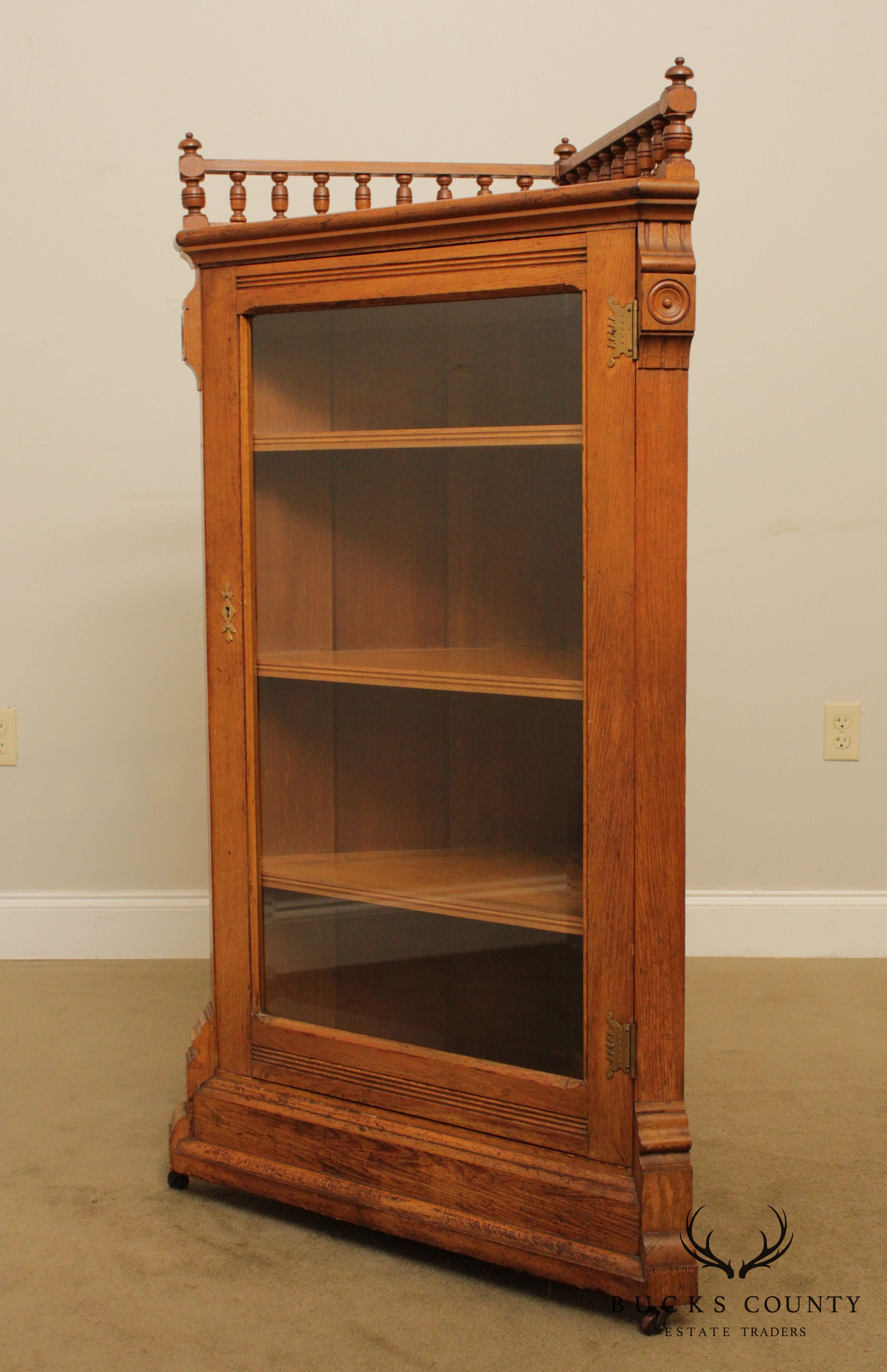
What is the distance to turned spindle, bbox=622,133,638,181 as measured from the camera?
1.26 m

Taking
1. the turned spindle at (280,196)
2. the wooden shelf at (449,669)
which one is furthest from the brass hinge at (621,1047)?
the turned spindle at (280,196)

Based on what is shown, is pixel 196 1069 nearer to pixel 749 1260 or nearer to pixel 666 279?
A: pixel 749 1260

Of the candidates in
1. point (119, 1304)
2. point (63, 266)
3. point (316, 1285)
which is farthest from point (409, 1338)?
point (63, 266)

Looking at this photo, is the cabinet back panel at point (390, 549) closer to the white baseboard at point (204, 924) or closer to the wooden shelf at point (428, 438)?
the wooden shelf at point (428, 438)

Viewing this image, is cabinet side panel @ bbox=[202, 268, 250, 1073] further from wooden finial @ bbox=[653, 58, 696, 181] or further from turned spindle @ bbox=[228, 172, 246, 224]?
wooden finial @ bbox=[653, 58, 696, 181]

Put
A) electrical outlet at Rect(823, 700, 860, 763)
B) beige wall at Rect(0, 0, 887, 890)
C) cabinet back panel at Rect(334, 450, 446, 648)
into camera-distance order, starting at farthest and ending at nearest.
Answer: electrical outlet at Rect(823, 700, 860, 763) → beige wall at Rect(0, 0, 887, 890) → cabinet back panel at Rect(334, 450, 446, 648)

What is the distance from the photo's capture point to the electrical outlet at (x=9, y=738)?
89.5 inches

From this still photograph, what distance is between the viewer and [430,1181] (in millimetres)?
1309

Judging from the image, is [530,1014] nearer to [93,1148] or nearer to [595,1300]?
[595,1300]

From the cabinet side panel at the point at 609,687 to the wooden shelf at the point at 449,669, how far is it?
0.16ft

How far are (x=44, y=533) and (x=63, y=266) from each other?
1.64 feet

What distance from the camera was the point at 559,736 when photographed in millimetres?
1281

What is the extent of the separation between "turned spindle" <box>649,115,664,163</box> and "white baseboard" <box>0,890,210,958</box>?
1.61 m

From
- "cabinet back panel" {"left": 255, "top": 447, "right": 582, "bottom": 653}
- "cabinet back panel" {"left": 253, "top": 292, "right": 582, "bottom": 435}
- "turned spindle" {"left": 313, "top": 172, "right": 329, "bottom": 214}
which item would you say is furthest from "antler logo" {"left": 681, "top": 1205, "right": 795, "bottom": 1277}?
"turned spindle" {"left": 313, "top": 172, "right": 329, "bottom": 214}
